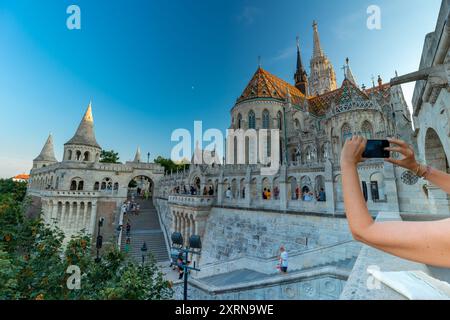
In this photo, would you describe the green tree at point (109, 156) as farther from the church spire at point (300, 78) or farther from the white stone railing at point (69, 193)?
the church spire at point (300, 78)

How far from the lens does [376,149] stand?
163cm

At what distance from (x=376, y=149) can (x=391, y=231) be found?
744mm

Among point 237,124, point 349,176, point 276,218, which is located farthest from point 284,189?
point 237,124

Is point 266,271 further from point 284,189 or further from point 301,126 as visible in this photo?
point 301,126

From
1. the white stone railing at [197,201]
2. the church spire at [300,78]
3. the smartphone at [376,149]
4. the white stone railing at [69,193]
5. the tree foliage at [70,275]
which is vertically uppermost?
the church spire at [300,78]

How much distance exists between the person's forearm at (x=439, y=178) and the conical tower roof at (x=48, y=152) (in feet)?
211

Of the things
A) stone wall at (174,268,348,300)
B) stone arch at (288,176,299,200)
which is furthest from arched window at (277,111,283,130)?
stone wall at (174,268,348,300)

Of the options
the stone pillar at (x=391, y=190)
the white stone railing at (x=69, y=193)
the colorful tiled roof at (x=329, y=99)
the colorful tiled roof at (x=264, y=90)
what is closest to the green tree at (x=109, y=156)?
the white stone railing at (x=69, y=193)

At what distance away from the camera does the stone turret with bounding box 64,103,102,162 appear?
3459 cm

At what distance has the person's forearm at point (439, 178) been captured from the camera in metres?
1.73

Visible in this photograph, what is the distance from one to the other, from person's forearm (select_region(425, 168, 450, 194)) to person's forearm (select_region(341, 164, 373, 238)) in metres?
0.94

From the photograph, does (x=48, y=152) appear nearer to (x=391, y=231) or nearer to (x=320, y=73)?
(x=391, y=231)

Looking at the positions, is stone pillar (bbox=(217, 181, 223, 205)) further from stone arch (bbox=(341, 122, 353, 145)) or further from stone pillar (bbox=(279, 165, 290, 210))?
stone arch (bbox=(341, 122, 353, 145))

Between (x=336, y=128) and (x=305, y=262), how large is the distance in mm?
18795
